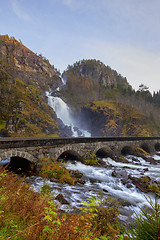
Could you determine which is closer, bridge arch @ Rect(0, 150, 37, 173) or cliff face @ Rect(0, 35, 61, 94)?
bridge arch @ Rect(0, 150, 37, 173)

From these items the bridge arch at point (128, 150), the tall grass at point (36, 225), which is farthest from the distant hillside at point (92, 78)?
the tall grass at point (36, 225)

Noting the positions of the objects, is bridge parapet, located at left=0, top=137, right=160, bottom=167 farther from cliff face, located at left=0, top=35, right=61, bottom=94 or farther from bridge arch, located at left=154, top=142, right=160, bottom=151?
cliff face, located at left=0, top=35, right=61, bottom=94

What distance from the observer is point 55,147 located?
13.3m

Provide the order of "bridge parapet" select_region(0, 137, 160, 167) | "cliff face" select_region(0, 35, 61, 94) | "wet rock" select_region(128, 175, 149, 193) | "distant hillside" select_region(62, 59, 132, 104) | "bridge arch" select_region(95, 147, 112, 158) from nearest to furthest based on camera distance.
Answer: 1. "bridge parapet" select_region(0, 137, 160, 167)
2. "wet rock" select_region(128, 175, 149, 193)
3. "bridge arch" select_region(95, 147, 112, 158)
4. "cliff face" select_region(0, 35, 61, 94)
5. "distant hillside" select_region(62, 59, 132, 104)

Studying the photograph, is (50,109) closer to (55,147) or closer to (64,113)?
(64,113)

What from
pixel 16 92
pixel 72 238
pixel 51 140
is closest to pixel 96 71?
pixel 16 92

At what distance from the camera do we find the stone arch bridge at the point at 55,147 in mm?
9875

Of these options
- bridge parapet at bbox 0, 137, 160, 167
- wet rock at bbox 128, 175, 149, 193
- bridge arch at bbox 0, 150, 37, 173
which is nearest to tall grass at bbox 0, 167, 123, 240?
bridge arch at bbox 0, 150, 37, 173

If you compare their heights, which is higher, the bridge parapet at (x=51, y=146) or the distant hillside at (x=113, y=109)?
the distant hillside at (x=113, y=109)

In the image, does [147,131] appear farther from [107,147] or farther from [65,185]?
[65,185]

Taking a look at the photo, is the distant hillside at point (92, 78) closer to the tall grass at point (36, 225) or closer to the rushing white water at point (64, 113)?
the rushing white water at point (64, 113)

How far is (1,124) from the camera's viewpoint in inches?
1262

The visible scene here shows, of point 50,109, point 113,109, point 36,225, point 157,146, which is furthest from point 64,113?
point 36,225

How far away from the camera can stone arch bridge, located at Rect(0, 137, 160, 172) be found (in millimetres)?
9875
